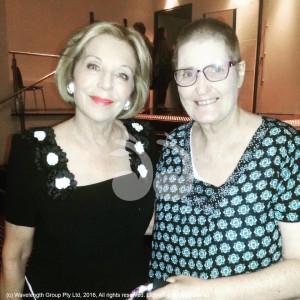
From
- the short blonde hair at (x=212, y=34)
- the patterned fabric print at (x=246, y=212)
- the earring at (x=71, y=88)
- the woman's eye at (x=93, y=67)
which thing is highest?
the short blonde hair at (x=212, y=34)

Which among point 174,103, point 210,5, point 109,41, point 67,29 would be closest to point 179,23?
point 210,5

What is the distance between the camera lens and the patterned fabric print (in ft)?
4.47

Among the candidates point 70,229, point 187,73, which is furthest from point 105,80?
point 70,229

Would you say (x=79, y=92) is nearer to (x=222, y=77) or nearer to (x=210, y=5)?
(x=222, y=77)

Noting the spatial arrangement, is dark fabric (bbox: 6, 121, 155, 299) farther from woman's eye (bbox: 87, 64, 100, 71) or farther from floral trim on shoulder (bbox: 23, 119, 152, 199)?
woman's eye (bbox: 87, 64, 100, 71)

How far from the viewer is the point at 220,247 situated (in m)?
1.40

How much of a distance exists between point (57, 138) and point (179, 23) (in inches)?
361

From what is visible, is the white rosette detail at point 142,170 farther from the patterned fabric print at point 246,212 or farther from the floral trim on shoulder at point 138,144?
the patterned fabric print at point 246,212

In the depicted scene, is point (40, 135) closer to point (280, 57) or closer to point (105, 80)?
point (105, 80)

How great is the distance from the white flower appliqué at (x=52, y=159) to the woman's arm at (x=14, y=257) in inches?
12.8

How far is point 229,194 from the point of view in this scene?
1.42 meters

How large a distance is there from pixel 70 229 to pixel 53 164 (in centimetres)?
32

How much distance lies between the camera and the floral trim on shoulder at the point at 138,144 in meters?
1.79

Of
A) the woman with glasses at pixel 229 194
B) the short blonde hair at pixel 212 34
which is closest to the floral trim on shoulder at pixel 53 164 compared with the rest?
the woman with glasses at pixel 229 194
